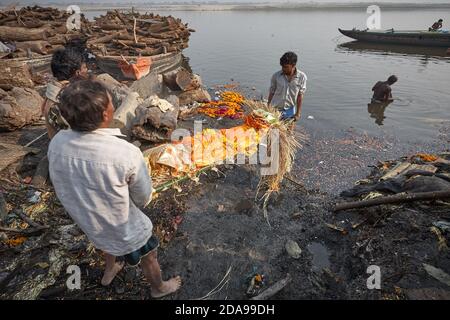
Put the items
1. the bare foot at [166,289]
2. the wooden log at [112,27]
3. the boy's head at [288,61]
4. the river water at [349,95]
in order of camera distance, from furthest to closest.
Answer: the wooden log at [112,27] → the river water at [349,95] → the boy's head at [288,61] → the bare foot at [166,289]

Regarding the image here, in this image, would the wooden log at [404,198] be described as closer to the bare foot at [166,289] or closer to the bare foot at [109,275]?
the bare foot at [166,289]

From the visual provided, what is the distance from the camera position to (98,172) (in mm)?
1894

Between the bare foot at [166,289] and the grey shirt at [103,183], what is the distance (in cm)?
86

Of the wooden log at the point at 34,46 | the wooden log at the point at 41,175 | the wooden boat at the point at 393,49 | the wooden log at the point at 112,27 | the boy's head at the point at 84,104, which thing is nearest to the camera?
the boy's head at the point at 84,104

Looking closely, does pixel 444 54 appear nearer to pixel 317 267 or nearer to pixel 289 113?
pixel 289 113

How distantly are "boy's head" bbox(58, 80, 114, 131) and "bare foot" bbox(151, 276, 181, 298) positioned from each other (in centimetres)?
195

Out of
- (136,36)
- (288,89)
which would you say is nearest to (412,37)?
(136,36)

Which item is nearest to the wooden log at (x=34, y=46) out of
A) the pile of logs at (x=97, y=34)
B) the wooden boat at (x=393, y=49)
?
the pile of logs at (x=97, y=34)

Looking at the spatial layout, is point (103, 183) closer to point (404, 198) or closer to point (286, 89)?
point (404, 198)

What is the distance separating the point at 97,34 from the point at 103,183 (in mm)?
15222

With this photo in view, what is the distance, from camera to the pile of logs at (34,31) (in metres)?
12.8

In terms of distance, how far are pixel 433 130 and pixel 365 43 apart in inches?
845

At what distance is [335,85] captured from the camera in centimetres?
1370

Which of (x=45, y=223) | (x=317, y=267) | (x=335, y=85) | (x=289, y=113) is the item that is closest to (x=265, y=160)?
(x=289, y=113)
